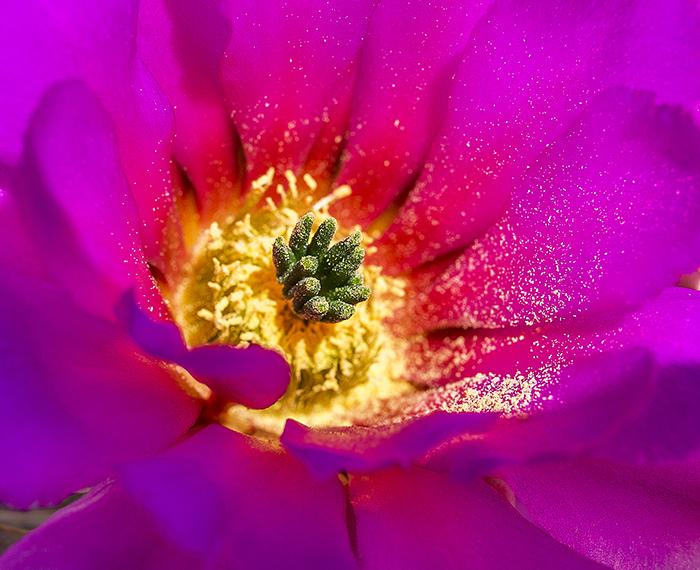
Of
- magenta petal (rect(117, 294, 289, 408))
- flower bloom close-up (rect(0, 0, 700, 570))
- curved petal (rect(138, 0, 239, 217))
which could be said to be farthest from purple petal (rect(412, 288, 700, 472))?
curved petal (rect(138, 0, 239, 217))

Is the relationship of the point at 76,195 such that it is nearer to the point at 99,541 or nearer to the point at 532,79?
the point at 99,541

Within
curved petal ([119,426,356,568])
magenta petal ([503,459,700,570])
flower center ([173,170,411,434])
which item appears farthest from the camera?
flower center ([173,170,411,434])

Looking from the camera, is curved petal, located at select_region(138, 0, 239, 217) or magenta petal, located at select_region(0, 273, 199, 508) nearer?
magenta petal, located at select_region(0, 273, 199, 508)

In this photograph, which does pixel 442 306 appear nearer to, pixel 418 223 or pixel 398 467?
pixel 418 223

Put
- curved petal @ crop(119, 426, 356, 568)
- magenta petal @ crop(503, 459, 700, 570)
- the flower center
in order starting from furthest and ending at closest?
the flower center, magenta petal @ crop(503, 459, 700, 570), curved petal @ crop(119, 426, 356, 568)

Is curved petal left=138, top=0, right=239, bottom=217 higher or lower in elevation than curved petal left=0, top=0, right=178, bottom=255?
higher

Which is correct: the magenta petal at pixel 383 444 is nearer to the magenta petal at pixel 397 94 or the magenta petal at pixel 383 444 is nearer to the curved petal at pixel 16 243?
the curved petal at pixel 16 243

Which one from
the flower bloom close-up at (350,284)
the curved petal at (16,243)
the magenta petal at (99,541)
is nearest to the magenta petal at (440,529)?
the flower bloom close-up at (350,284)

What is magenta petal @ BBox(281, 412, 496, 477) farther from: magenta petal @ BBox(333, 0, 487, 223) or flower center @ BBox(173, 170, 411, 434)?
magenta petal @ BBox(333, 0, 487, 223)
